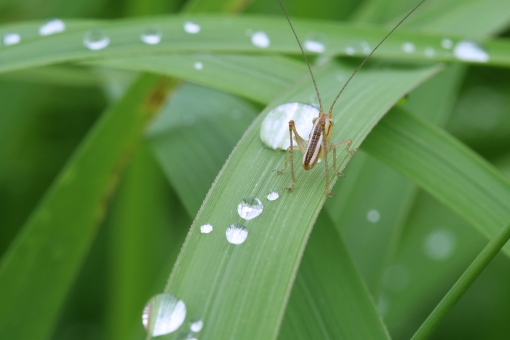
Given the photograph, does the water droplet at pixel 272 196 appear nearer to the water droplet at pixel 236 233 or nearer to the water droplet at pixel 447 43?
the water droplet at pixel 236 233

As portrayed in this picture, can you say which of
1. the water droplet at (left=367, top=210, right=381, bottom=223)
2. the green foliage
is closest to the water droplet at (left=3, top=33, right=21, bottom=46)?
the green foliage

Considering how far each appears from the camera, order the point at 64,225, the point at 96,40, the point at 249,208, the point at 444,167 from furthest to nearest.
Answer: the point at 64,225 < the point at 96,40 < the point at 444,167 < the point at 249,208

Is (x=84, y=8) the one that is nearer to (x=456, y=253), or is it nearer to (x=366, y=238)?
(x=366, y=238)

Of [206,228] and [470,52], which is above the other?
[470,52]

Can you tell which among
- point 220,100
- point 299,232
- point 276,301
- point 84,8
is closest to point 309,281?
point 299,232

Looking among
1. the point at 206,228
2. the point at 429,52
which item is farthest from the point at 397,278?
the point at 206,228

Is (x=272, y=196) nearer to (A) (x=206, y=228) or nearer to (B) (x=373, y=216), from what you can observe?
(A) (x=206, y=228)

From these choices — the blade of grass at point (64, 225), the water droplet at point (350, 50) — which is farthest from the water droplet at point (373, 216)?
the blade of grass at point (64, 225)
